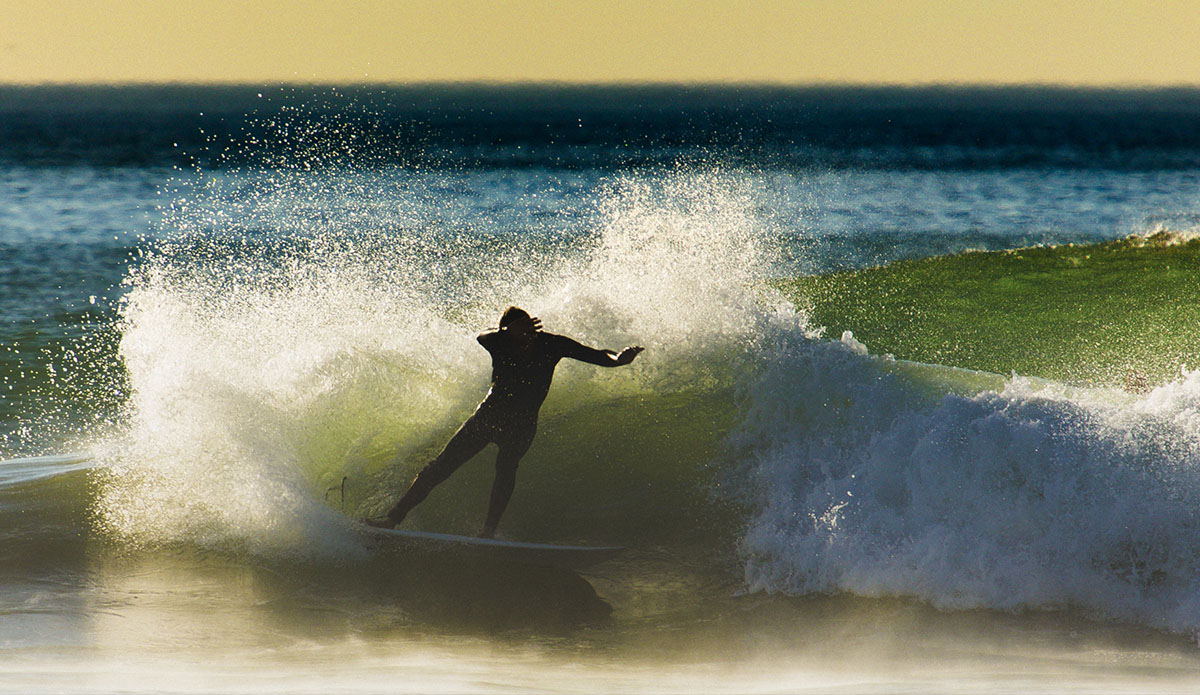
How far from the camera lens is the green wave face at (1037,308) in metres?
13.6

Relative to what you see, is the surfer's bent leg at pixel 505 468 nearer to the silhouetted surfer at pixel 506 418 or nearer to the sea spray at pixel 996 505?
the silhouetted surfer at pixel 506 418

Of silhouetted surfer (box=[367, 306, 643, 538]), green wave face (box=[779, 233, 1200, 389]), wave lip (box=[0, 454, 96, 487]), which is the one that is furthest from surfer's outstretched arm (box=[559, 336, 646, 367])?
green wave face (box=[779, 233, 1200, 389])

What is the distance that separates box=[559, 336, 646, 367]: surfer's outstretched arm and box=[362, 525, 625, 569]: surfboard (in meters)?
1.23

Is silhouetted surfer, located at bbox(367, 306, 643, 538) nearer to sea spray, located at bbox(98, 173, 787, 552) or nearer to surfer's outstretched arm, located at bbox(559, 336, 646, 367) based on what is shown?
surfer's outstretched arm, located at bbox(559, 336, 646, 367)

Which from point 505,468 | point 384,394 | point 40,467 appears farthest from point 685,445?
point 40,467

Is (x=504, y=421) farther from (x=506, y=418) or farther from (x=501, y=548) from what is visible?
(x=501, y=548)

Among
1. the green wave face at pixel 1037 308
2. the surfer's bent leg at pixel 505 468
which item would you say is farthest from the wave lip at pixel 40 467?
the green wave face at pixel 1037 308

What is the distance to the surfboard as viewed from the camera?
21.6 feet

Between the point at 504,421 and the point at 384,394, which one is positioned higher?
the point at 504,421

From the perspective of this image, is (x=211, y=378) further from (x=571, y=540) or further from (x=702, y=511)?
(x=702, y=511)

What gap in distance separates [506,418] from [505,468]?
1.10 ft

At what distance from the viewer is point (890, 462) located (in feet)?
22.6

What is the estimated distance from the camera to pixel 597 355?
677cm

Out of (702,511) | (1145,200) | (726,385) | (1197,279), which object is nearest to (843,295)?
(1197,279)
